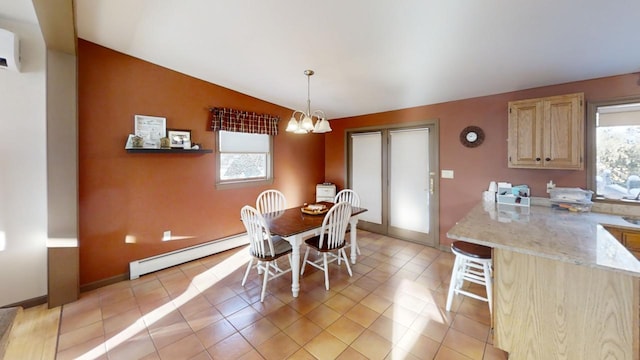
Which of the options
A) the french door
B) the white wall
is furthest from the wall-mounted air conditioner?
the french door

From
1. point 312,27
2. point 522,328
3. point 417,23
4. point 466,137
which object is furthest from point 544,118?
point 312,27

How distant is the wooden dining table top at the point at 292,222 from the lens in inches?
95.5

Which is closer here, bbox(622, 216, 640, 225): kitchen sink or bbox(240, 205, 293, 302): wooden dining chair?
bbox(622, 216, 640, 225): kitchen sink

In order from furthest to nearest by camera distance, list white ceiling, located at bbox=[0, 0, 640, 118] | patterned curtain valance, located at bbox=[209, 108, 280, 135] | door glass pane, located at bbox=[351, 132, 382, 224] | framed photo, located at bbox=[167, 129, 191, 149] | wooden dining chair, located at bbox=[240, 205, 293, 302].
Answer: door glass pane, located at bbox=[351, 132, 382, 224], patterned curtain valance, located at bbox=[209, 108, 280, 135], framed photo, located at bbox=[167, 129, 191, 149], wooden dining chair, located at bbox=[240, 205, 293, 302], white ceiling, located at bbox=[0, 0, 640, 118]

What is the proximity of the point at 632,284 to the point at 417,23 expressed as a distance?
2083 mm

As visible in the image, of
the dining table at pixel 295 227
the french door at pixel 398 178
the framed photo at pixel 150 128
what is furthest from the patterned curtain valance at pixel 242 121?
the french door at pixel 398 178

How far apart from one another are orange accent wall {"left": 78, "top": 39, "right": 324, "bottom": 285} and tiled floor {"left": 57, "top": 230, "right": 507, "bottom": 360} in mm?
490

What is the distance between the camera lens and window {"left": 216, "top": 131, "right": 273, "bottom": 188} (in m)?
3.69

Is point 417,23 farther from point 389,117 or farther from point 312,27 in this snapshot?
point 389,117

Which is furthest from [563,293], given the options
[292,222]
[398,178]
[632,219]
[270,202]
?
[270,202]

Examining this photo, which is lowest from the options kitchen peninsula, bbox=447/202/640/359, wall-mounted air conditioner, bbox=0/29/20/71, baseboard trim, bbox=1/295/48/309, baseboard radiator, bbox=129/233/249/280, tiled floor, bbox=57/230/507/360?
tiled floor, bbox=57/230/507/360

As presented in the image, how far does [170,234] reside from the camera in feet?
10.4

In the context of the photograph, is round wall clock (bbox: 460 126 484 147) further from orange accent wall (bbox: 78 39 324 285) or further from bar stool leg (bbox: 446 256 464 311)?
orange accent wall (bbox: 78 39 324 285)

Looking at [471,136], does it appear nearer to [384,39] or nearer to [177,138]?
[384,39]
